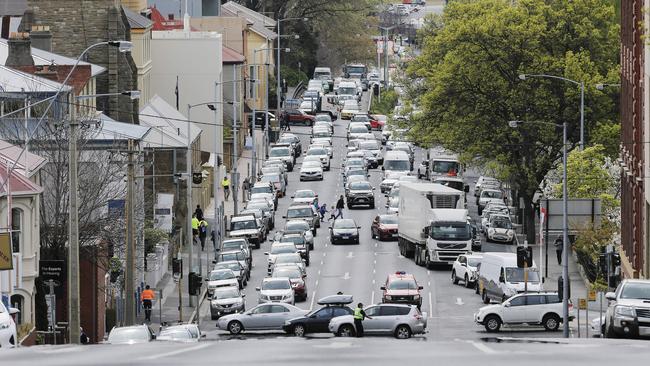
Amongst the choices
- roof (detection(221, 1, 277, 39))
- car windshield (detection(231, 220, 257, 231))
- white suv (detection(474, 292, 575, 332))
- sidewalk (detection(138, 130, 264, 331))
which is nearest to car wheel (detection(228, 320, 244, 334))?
sidewalk (detection(138, 130, 264, 331))

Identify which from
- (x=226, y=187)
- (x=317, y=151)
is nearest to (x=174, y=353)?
(x=226, y=187)

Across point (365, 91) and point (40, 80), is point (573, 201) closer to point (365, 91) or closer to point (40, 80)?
point (40, 80)

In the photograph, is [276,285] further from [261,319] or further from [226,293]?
[261,319]

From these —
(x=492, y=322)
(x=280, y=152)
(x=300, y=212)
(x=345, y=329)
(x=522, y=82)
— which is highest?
(x=522, y=82)

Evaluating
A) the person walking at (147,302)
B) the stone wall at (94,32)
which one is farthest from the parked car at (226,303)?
the stone wall at (94,32)

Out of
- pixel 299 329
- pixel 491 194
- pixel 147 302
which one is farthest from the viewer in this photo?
pixel 491 194

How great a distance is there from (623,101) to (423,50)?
30.0m

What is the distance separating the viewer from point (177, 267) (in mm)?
68875

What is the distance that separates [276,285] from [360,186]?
33667mm

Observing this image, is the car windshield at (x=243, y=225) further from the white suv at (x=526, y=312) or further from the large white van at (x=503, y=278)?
the white suv at (x=526, y=312)

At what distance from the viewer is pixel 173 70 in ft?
353

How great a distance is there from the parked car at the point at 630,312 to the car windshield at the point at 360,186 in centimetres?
5946

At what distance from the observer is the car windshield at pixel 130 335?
3869cm

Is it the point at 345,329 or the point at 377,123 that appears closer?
the point at 345,329
